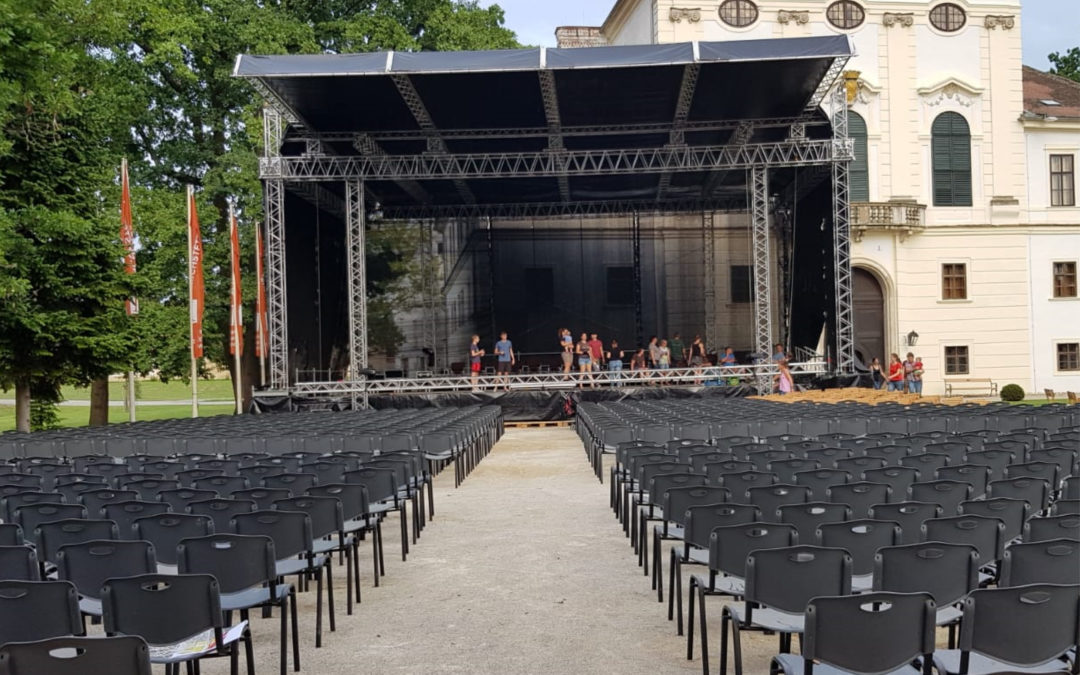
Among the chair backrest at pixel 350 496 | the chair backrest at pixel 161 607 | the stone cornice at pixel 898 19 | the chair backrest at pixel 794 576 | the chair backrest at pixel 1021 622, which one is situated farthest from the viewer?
the stone cornice at pixel 898 19

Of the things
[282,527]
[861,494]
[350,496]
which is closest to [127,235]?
[350,496]

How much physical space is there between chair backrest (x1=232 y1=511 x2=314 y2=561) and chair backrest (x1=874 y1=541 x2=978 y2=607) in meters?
3.29

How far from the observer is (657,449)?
31.5 ft

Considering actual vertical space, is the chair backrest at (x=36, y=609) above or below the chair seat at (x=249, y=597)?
above

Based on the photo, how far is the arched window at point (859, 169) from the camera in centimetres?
3353

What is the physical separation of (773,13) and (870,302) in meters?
10.00

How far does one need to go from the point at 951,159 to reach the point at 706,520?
1245 inches

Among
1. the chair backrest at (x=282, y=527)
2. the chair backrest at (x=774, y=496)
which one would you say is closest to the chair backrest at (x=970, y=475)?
the chair backrest at (x=774, y=496)

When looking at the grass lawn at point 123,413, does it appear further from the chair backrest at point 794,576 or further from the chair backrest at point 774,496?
the chair backrest at point 794,576

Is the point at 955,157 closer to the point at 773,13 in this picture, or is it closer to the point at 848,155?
the point at 773,13

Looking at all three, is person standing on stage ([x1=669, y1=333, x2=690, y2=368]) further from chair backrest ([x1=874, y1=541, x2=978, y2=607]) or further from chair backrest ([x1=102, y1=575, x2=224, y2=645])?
chair backrest ([x1=102, y1=575, x2=224, y2=645])

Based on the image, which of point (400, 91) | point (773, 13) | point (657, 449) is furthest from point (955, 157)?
point (657, 449)

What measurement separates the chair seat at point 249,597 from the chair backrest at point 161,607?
71cm

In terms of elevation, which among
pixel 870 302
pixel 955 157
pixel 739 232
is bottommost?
pixel 870 302
